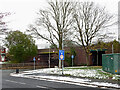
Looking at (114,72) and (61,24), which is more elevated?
(61,24)

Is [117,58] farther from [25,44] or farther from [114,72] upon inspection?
[25,44]

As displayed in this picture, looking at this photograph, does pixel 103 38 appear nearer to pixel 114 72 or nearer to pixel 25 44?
pixel 114 72

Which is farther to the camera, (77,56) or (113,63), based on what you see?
(77,56)

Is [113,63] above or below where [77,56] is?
below

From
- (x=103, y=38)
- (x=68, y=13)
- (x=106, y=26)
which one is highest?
(x=68, y=13)

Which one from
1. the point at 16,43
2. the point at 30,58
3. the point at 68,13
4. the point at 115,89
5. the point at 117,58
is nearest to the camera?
the point at 115,89

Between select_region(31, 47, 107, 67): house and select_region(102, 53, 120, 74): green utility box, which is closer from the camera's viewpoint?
select_region(102, 53, 120, 74): green utility box

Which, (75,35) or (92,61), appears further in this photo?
(92,61)

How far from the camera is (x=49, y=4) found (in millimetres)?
38156

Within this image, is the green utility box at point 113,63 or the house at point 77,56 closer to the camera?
the green utility box at point 113,63

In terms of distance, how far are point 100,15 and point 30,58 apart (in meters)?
31.5

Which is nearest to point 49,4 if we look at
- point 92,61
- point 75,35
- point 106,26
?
point 75,35

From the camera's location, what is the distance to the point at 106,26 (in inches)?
1372

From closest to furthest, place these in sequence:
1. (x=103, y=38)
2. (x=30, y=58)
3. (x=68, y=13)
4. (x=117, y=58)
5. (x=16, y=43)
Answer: (x=117, y=58) < (x=103, y=38) < (x=68, y=13) < (x=16, y=43) < (x=30, y=58)
